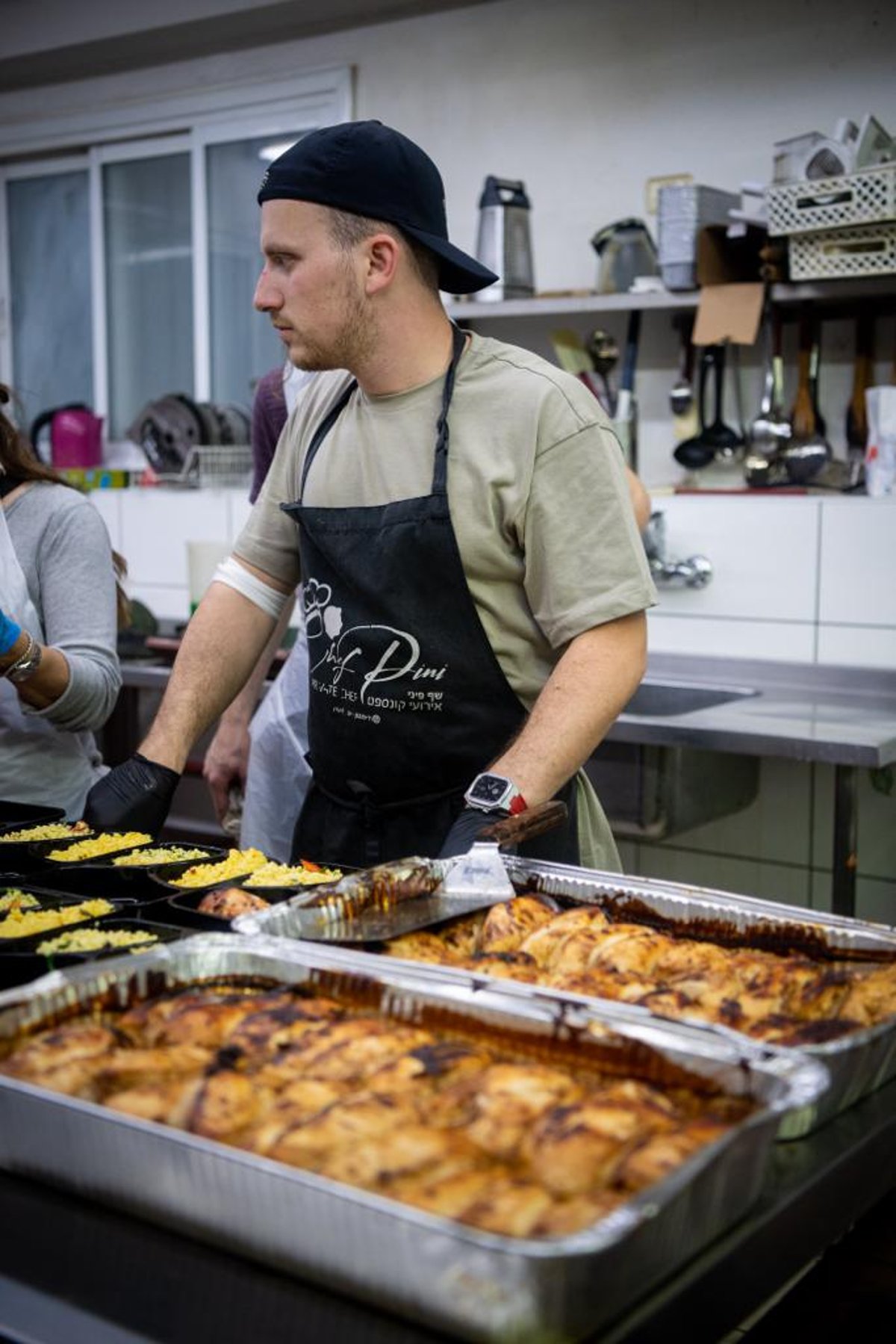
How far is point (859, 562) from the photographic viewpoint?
11.9ft

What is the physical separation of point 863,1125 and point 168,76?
5251mm

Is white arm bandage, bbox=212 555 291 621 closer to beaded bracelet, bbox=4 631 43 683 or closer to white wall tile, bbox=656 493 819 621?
beaded bracelet, bbox=4 631 43 683

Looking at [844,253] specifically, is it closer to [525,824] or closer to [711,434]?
[711,434]

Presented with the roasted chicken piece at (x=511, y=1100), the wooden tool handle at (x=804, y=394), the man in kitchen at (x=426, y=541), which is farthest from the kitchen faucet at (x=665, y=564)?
the roasted chicken piece at (x=511, y=1100)

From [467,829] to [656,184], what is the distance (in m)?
3.15

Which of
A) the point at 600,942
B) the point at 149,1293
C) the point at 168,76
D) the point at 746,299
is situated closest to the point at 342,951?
the point at 600,942

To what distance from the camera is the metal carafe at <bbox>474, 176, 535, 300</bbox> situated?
420 centimetres

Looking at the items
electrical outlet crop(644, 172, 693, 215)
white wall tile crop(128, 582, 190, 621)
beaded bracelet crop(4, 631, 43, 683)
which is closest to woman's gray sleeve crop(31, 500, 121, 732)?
beaded bracelet crop(4, 631, 43, 683)

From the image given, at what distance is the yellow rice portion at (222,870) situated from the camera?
166cm

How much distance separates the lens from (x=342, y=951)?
51.0 inches

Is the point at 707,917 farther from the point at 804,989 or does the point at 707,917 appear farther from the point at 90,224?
the point at 90,224

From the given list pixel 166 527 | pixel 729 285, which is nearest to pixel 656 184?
pixel 729 285

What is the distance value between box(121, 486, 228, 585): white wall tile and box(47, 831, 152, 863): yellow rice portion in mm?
3249

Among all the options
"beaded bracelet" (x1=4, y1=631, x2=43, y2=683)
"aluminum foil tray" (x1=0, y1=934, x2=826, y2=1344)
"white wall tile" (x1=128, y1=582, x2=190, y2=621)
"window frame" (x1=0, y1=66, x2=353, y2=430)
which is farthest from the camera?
"white wall tile" (x1=128, y1=582, x2=190, y2=621)
